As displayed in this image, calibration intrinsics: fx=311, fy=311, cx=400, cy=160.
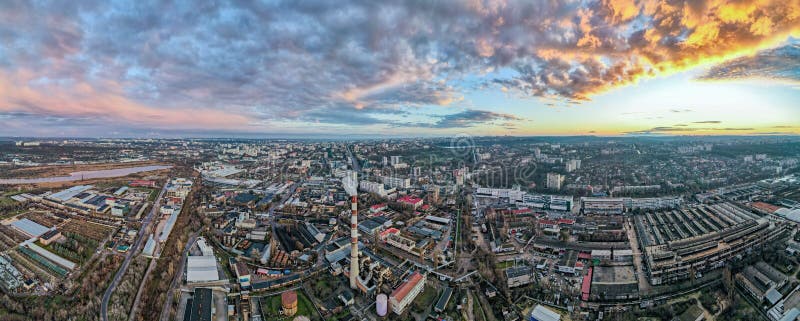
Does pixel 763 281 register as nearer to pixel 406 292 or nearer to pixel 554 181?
pixel 406 292

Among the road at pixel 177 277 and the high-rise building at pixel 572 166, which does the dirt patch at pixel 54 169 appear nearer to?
the road at pixel 177 277

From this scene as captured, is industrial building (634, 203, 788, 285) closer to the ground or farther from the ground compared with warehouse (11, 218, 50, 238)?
closer to the ground

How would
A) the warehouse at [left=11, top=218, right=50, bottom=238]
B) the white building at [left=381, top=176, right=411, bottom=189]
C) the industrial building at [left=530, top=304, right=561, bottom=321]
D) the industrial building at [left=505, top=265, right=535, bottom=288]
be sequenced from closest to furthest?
the industrial building at [left=530, top=304, right=561, bottom=321] → the industrial building at [left=505, top=265, right=535, bottom=288] → the warehouse at [left=11, top=218, right=50, bottom=238] → the white building at [left=381, top=176, right=411, bottom=189]

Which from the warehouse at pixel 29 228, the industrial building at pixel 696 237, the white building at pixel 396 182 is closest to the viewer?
the industrial building at pixel 696 237

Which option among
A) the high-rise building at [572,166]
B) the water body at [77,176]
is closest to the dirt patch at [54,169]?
the water body at [77,176]

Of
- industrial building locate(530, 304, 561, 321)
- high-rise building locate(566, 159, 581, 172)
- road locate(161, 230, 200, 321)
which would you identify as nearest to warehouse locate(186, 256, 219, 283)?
road locate(161, 230, 200, 321)

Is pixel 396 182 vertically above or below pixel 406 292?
above

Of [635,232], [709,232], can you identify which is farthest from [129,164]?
[709,232]

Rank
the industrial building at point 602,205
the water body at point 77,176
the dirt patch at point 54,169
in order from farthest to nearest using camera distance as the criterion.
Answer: the dirt patch at point 54,169 < the water body at point 77,176 < the industrial building at point 602,205

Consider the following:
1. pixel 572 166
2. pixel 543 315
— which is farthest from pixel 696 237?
pixel 572 166

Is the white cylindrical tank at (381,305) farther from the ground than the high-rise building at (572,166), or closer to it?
closer to it

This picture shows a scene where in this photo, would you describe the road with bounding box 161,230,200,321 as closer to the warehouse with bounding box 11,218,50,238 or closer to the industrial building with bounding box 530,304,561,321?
the warehouse with bounding box 11,218,50,238
